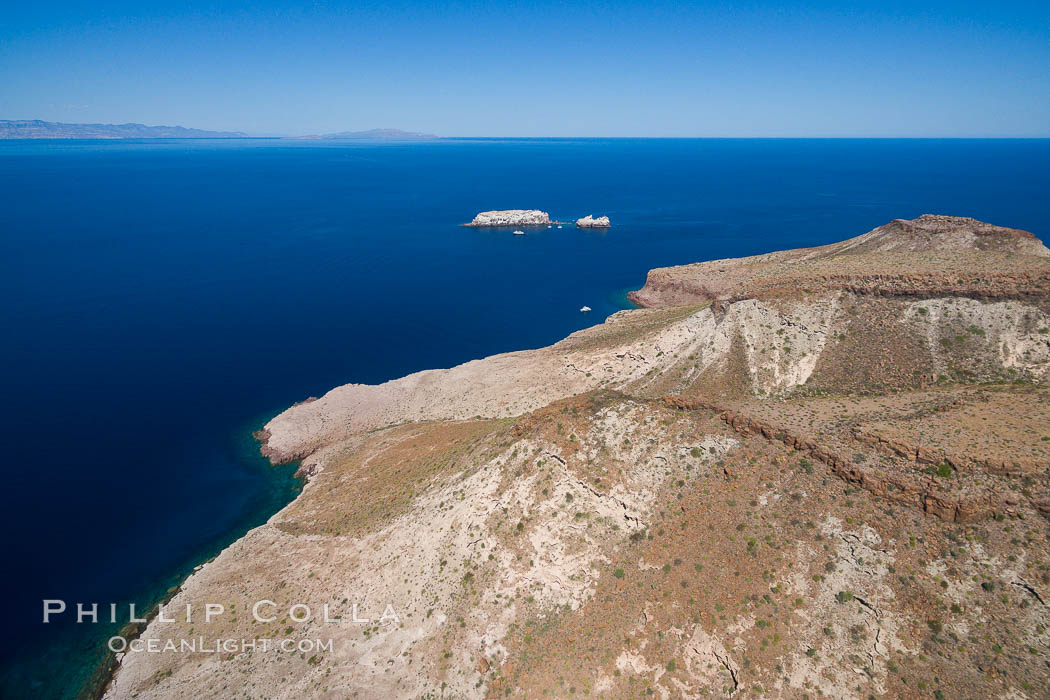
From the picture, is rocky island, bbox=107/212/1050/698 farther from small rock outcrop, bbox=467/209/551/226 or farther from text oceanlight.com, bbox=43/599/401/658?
small rock outcrop, bbox=467/209/551/226

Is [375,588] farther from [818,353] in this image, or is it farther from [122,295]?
[122,295]

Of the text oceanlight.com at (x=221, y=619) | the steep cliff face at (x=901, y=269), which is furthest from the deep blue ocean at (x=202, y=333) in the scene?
the steep cliff face at (x=901, y=269)

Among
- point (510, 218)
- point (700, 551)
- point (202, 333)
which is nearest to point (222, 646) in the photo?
point (700, 551)

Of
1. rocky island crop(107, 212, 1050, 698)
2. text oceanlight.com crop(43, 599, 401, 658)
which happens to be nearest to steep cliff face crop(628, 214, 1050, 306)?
rocky island crop(107, 212, 1050, 698)

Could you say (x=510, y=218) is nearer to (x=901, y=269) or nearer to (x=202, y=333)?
(x=202, y=333)

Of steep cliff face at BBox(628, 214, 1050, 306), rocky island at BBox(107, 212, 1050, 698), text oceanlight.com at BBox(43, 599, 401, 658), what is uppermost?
steep cliff face at BBox(628, 214, 1050, 306)
